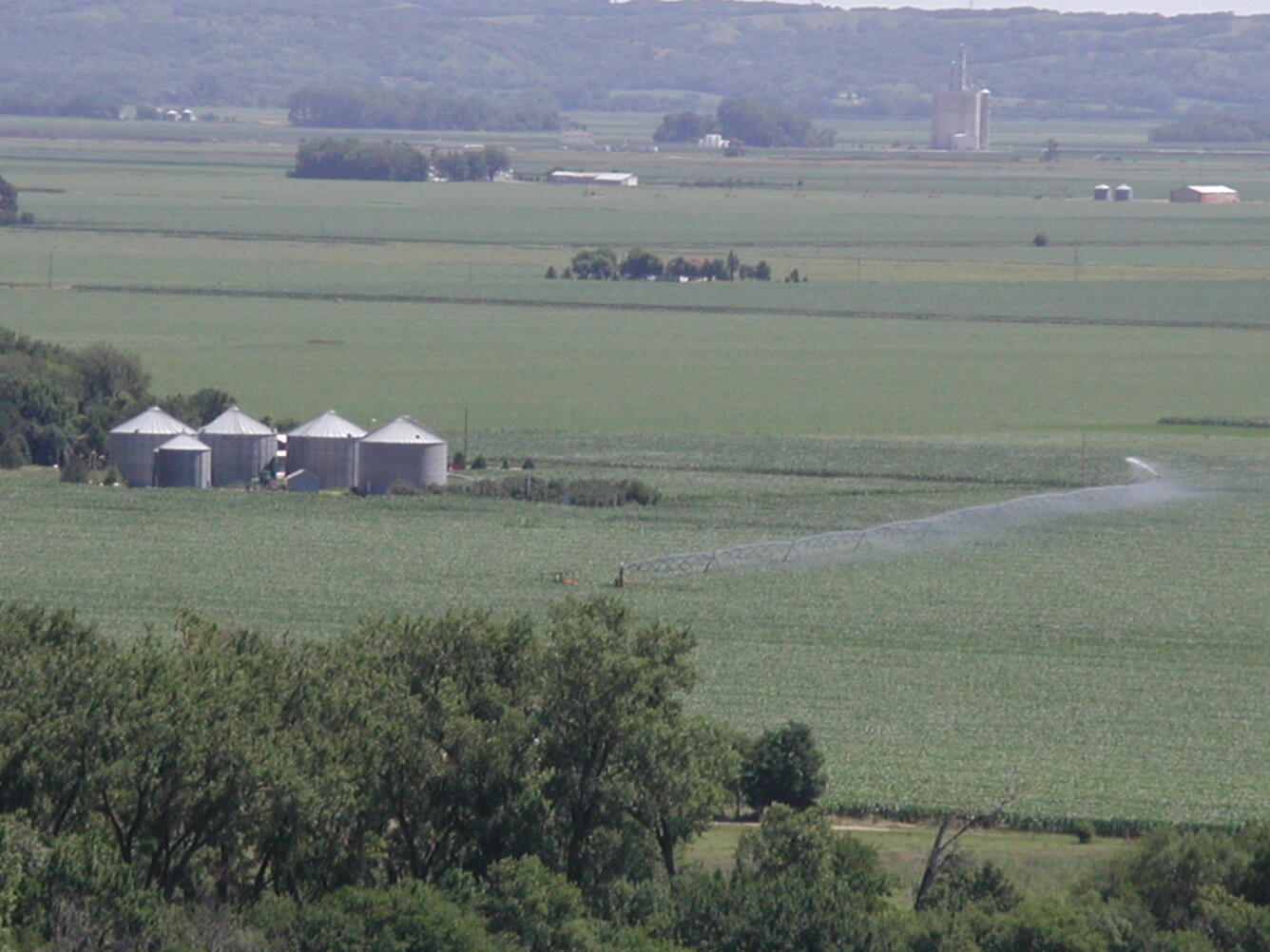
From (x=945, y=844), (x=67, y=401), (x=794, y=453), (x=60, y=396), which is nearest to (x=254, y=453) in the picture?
(x=67, y=401)

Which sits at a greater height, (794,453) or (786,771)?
(794,453)

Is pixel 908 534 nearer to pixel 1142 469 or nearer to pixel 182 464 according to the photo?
pixel 1142 469

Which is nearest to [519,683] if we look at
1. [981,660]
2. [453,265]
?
[981,660]

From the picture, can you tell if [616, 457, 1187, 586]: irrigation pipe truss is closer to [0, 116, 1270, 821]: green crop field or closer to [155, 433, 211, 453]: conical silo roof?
[0, 116, 1270, 821]: green crop field

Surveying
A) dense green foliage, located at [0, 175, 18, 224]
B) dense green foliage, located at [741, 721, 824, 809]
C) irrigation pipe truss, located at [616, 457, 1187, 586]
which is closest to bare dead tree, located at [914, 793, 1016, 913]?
dense green foliage, located at [741, 721, 824, 809]

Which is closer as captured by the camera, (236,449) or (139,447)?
(139,447)

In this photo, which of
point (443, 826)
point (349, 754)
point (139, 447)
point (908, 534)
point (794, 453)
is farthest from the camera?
point (794, 453)

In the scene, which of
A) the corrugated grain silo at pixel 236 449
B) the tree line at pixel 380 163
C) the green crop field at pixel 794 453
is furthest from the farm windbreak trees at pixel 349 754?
the tree line at pixel 380 163
